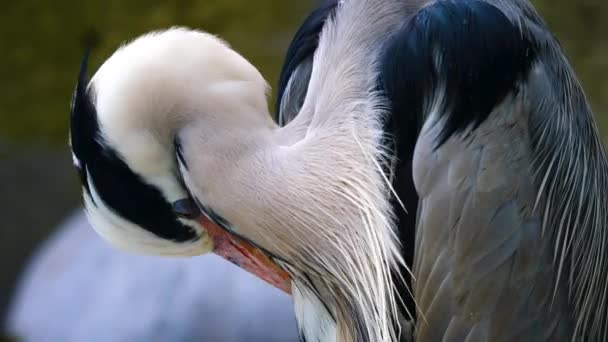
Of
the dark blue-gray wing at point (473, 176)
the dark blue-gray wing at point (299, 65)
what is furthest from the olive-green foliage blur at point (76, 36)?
the dark blue-gray wing at point (473, 176)

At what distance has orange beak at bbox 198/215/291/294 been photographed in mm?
1899

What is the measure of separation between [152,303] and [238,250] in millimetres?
1878

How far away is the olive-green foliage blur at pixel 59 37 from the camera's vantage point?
4.95m

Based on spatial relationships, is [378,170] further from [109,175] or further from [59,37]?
[59,37]

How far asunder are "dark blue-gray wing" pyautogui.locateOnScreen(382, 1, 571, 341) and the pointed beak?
29cm

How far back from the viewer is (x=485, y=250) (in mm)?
1930

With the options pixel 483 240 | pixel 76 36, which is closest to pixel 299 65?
pixel 483 240

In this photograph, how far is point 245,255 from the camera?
6.40 feet

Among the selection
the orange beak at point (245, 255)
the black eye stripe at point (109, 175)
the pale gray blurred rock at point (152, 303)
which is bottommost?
the pale gray blurred rock at point (152, 303)

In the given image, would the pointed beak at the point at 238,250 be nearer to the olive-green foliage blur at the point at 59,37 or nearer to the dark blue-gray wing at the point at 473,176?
the dark blue-gray wing at the point at 473,176

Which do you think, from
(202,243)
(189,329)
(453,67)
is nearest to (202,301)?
(189,329)

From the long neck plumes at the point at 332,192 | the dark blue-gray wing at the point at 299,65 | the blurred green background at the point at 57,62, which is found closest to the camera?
the long neck plumes at the point at 332,192

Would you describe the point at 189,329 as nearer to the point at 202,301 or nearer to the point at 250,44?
the point at 202,301

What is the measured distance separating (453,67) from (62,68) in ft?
11.6
